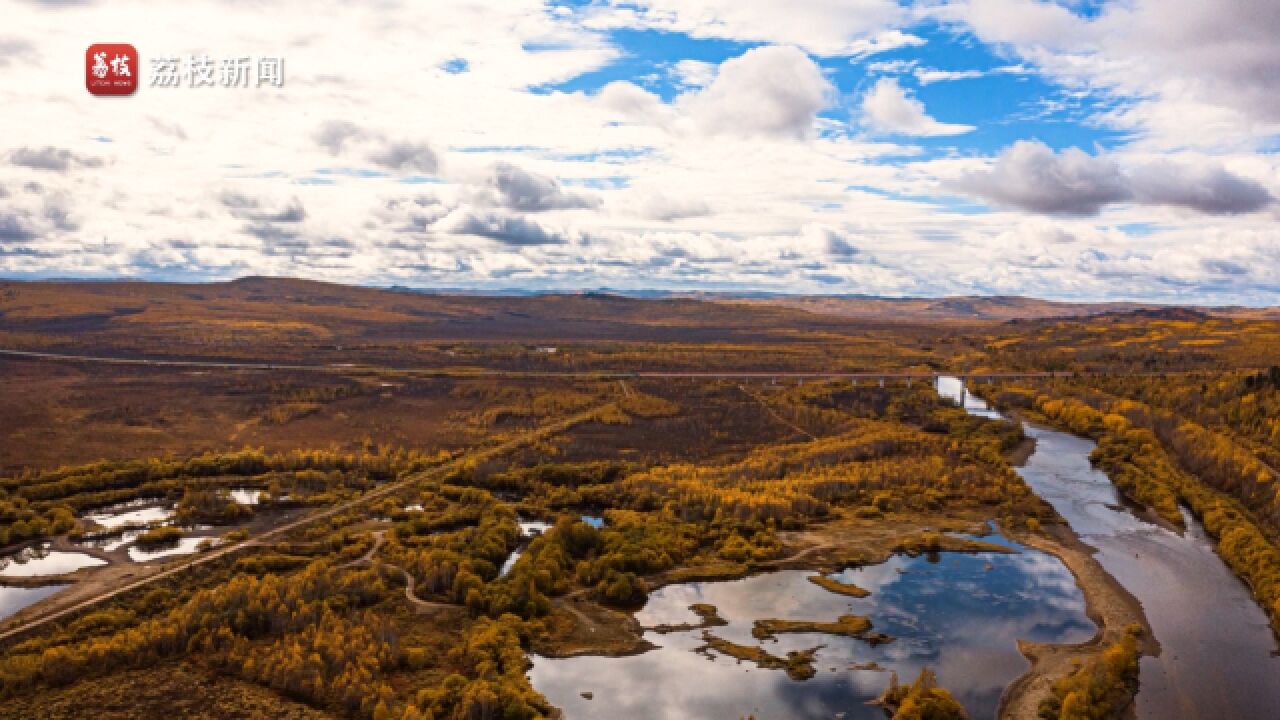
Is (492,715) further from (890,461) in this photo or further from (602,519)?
(890,461)

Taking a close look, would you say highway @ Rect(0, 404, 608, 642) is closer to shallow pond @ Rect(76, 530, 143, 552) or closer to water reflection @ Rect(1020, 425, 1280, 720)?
shallow pond @ Rect(76, 530, 143, 552)

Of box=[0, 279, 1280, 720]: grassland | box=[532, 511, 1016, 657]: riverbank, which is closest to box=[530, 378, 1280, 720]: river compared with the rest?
→ box=[532, 511, 1016, 657]: riverbank

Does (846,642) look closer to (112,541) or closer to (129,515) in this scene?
(112,541)

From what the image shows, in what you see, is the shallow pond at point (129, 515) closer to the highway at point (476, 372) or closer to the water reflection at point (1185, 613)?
the water reflection at point (1185, 613)

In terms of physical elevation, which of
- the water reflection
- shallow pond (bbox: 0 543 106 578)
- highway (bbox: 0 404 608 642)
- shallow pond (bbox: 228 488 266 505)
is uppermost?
the water reflection

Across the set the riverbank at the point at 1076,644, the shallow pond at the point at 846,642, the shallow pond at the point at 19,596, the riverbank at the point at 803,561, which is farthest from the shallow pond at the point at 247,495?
the riverbank at the point at 1076,644

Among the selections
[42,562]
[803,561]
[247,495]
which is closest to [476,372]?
[247,495]
